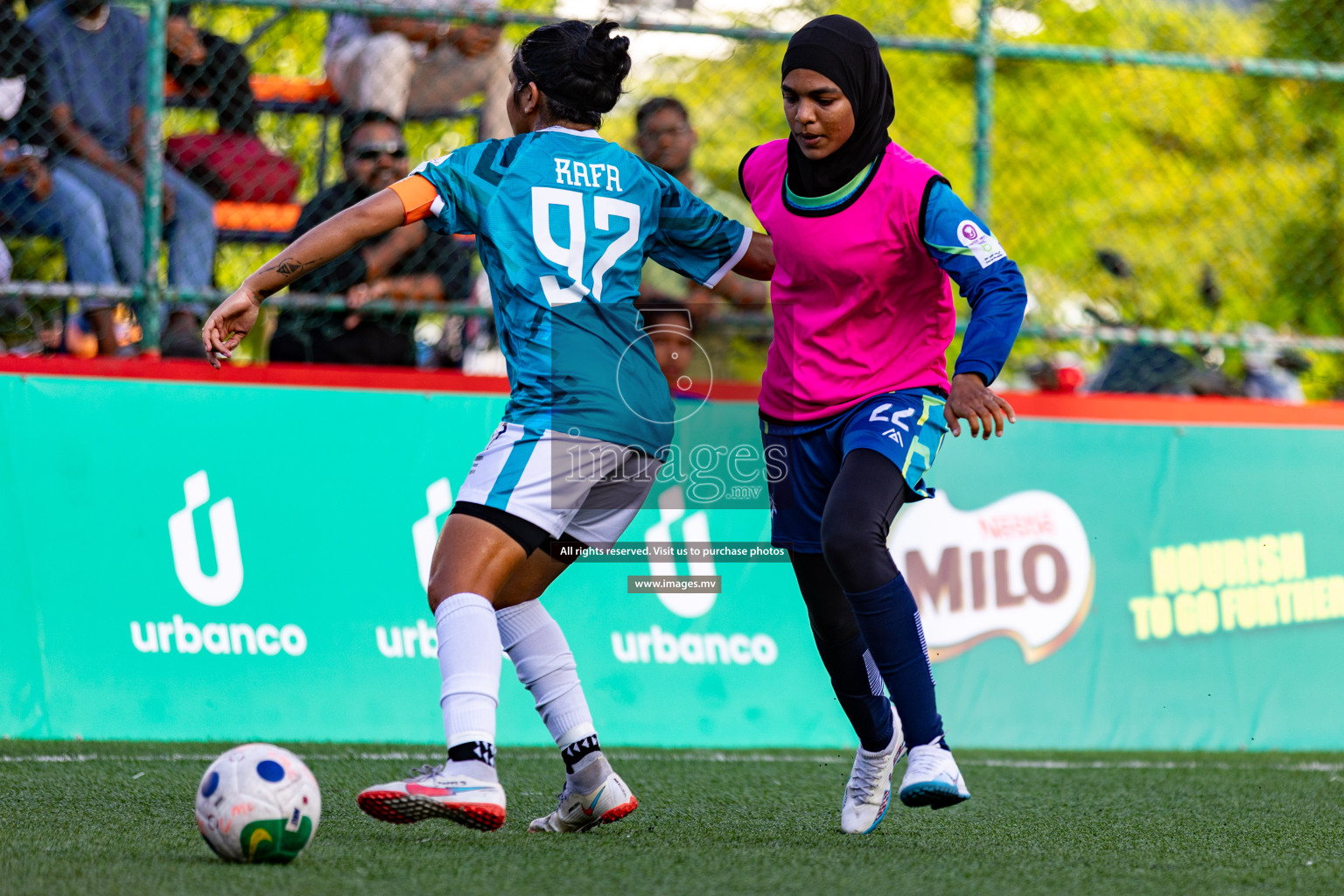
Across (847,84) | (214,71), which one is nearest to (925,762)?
(847,84)

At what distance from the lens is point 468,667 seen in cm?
343

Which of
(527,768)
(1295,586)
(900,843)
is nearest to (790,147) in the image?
(900,843)

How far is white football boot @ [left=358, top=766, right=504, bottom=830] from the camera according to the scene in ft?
10.5

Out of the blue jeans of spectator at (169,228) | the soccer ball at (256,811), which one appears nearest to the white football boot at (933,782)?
the soccer ball at (256,811)

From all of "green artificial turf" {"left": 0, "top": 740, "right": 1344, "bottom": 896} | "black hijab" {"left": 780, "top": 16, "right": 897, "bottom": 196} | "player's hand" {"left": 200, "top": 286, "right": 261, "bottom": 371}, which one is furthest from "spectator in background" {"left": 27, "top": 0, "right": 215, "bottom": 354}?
"black hijab" {"left": 780, "top": 16, "right": 897, "bottom": 196}

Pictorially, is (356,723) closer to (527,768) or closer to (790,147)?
(527,768)

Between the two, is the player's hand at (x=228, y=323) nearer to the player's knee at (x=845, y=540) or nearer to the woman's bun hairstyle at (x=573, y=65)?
the woman's bun hairstyle at (x=573, y=65)

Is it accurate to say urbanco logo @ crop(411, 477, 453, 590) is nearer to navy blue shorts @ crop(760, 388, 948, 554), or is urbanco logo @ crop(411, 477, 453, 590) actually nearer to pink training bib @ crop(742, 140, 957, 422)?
navy blue shorts @ crop(760, 388, 948, 554)

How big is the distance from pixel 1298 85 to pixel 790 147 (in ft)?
18.0

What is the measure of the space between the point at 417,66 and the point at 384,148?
0.82 m

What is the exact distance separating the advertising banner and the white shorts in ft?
6.92

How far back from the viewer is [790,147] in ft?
13.3

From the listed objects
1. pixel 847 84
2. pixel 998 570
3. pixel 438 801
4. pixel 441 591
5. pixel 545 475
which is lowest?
pixel 998 570

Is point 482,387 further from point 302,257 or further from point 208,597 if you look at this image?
point 302,257
